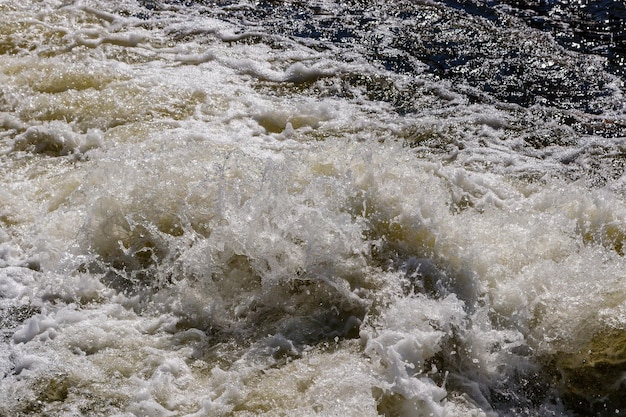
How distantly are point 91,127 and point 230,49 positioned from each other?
2.24 metres

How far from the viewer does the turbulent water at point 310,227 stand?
155 inches

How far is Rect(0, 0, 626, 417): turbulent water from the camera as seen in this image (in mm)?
3926

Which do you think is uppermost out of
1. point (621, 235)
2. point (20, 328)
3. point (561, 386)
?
point (621, 235)

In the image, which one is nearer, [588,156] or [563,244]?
[563,244]

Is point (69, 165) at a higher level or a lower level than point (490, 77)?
lower

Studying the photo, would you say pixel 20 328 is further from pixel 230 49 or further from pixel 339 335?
pixel 230 49

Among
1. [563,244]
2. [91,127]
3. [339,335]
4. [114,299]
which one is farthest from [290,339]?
[91,127]

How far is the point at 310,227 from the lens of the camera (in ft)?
15.1

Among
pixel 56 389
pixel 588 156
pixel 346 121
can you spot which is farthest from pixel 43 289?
pixel 588 156

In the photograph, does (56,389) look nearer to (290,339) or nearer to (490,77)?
(290,339)

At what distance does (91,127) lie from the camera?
633 cm

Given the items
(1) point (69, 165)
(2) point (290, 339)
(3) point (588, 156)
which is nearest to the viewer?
(2) point (290, 339)

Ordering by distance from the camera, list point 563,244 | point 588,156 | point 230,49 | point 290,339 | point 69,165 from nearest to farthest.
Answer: point 290,339 < point 563,244 < point 69,165 < point 588,156 < point 230,49

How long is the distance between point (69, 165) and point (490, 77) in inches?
178
